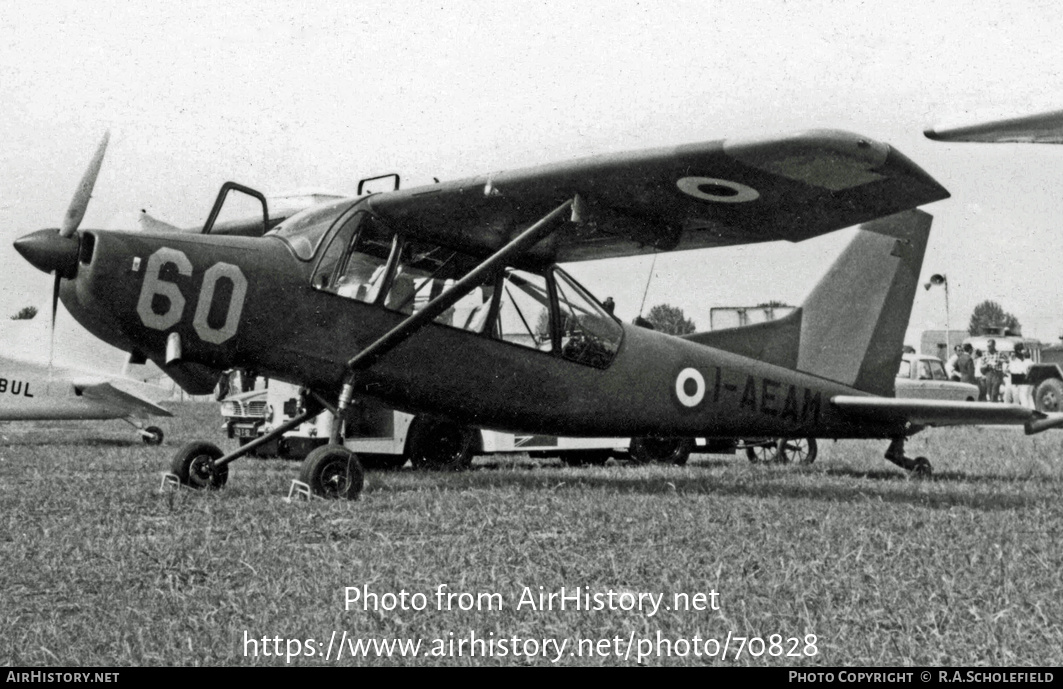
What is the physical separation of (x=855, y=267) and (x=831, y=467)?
2.32 m

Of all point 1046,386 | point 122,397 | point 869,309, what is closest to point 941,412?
point 869,309

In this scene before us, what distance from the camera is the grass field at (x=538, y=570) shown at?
A: 295 centimetres

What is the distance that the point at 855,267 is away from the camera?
373 inches

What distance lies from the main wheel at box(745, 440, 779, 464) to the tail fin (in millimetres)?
2916

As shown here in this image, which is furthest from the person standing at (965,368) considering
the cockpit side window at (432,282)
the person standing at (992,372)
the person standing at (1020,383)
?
the cockpit side window at (432,282)

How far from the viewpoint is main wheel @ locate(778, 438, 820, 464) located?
12047mm

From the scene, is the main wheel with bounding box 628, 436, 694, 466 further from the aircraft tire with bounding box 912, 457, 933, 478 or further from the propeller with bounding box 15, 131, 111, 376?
the propeller with bounding box 15, 131, 111, 376

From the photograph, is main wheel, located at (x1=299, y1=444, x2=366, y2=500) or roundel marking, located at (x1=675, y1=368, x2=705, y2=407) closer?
main wheel, located at (x1=299, y1=444, x2=366, y2=500)

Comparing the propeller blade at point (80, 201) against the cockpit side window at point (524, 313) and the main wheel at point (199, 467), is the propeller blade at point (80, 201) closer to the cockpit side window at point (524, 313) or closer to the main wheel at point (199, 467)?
the main wheel at point (199, 467)

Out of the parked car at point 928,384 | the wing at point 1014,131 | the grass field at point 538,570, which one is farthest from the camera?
the parked car at point 928,384

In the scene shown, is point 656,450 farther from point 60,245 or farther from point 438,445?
point 60,245

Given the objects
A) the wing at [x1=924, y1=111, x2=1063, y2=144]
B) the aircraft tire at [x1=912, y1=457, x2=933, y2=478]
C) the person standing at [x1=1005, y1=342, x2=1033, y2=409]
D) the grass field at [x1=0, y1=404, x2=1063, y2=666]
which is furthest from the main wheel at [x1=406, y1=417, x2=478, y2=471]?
the person standing at [x1=1005, y1=342, x2=1033, y2=409]

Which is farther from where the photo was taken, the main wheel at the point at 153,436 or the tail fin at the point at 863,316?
the main wheel at the point at 153,436

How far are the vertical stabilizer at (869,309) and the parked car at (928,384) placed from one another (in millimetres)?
9579
